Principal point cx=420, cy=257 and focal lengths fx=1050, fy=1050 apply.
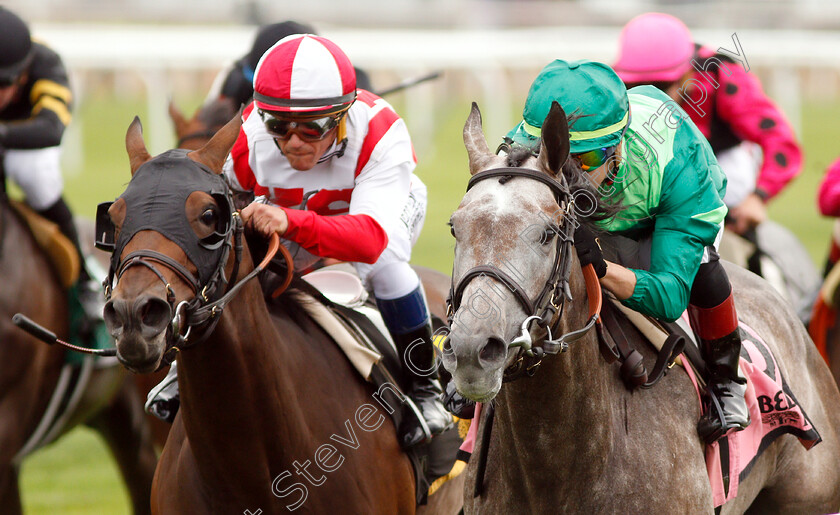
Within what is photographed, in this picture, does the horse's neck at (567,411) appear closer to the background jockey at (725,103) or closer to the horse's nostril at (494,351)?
the horse's nostril at (494,351)

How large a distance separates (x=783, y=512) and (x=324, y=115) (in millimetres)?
2299

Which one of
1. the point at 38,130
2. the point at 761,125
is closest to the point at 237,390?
the point at 38,130

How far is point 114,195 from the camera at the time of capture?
17234 millimetres

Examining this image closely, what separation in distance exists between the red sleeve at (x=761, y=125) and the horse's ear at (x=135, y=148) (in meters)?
3.91

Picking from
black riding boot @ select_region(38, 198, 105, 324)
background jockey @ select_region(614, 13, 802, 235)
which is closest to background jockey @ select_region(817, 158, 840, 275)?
background jockey @ select_region(614, 13, 802, 235)

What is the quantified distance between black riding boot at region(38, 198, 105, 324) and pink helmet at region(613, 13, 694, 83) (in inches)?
118

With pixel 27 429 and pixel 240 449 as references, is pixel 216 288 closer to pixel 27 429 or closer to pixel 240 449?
pixel 240 449

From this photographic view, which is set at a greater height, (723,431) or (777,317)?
(723,431)

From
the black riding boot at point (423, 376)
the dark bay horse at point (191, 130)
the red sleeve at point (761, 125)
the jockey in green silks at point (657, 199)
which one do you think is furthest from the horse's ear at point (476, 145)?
the red sleeve at point (761, 125)

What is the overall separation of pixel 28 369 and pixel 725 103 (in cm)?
416

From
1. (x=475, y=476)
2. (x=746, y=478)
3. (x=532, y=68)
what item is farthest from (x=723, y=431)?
(x=532, y=68)

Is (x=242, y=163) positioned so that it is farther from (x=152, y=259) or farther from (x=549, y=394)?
(x=549, y=394)

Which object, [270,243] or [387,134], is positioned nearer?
[270,243]

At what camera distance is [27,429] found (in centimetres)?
520
